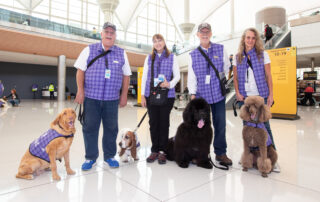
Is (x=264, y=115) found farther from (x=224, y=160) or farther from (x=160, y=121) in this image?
(x=160, y=121)

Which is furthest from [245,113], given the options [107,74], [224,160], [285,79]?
[285,79]

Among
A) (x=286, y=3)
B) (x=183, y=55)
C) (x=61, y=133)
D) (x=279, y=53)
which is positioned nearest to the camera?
(x=61, y=133)

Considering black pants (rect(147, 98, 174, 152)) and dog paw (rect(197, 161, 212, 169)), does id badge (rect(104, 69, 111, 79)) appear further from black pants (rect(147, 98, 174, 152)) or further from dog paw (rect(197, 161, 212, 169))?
dog paw (rect(197, 161, 212, 169))

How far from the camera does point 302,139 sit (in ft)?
13.7

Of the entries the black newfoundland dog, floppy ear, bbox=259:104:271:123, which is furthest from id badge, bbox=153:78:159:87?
floppy ear, bbox=259:104:271:123

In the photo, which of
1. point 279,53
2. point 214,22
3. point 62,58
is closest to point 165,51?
point 279,53

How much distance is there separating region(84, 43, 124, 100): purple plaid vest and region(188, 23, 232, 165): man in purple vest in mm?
1017

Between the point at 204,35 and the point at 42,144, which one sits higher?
the point at 204,35

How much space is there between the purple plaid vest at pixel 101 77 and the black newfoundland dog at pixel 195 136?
0.98m

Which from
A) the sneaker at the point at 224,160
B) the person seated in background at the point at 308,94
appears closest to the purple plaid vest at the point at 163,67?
the sneaker at the point at 224,160

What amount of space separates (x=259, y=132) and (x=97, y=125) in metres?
1.95

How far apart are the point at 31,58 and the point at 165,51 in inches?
751

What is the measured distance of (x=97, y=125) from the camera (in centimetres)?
260

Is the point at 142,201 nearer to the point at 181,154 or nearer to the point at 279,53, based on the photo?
the point at 181,154
